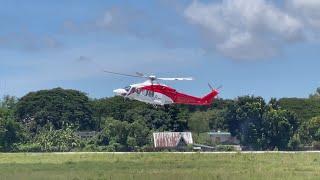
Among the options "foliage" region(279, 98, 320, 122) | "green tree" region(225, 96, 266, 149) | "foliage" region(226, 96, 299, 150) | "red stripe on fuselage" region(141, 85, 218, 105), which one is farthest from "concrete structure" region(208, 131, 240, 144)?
"red stripe on fuselage" region(141, 85, 218, 105)

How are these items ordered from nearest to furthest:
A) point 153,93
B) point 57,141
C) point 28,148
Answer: point 153,93
point 28,148
point 57,141

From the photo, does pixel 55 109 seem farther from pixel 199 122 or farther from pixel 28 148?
pixel 28 148

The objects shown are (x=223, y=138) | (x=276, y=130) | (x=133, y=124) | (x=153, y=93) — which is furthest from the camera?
(x=223, y=138)

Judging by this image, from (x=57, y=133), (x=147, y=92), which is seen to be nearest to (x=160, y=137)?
(x=57, y=133)

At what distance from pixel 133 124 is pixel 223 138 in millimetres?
19047

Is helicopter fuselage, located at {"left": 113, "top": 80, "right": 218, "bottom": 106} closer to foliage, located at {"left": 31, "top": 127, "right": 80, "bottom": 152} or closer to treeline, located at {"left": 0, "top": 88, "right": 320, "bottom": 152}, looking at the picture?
treeline, located at {"left": 0, "top": 88, "right": 320, "bottom": 152}

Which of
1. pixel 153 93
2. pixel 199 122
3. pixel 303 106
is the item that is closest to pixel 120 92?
pixel 153 93

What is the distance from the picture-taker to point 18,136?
82062 millimetres

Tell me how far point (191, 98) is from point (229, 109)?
52.9 m

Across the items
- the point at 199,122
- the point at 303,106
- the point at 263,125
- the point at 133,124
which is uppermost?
the point at 303,106

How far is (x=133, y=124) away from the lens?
80.4 m

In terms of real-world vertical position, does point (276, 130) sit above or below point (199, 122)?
below

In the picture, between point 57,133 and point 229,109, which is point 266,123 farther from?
point 57,133

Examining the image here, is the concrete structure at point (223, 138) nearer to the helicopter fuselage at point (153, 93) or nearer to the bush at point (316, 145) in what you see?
the bush at point (316, 145)
